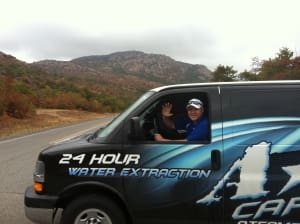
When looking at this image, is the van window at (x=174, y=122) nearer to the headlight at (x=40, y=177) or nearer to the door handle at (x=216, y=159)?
the door handle at (x=216, y=159)

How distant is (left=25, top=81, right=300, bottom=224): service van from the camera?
4.87m

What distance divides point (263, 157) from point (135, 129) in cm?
138

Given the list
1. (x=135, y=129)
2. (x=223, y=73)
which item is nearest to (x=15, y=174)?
(x=135, y=129)

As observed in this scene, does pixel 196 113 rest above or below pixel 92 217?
above

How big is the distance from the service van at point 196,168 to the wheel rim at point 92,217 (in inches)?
0.4

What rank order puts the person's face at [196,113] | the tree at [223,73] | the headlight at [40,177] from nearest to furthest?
the person's face at [196,113]
the headlight at [40,177]
the tree at [223,73]

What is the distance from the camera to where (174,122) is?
623cm

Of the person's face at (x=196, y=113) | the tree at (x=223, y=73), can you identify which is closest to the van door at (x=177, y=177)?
the person's face at (x=196, y=113)

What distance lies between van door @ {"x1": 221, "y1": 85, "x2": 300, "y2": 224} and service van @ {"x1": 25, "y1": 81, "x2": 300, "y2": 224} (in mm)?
10

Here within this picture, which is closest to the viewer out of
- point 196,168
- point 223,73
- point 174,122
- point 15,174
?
point 196,168

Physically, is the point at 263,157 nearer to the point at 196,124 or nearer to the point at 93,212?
the point at 196,124

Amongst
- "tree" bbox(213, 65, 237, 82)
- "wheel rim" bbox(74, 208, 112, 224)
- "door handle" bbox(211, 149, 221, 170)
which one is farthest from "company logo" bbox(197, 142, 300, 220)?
"tree" bbox(213, 65, 237, 82)

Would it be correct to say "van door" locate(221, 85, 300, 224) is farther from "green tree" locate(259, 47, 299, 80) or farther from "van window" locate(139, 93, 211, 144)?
"green tree" locate(259, 47, 299, 80)

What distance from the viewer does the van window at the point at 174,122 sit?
509 centimetres
